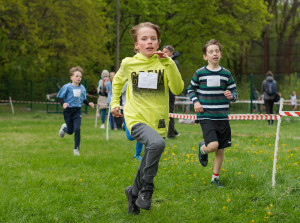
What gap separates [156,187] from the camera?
554cm

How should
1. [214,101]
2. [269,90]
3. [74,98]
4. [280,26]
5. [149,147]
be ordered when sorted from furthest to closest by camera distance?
1. [280,26]
2. [269,90]
3. [74,98]
4. [214,101]
5. [149,147]

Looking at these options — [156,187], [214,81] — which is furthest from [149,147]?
[214,81]

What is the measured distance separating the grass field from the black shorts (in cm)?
60

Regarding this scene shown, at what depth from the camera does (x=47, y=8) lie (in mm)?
23828

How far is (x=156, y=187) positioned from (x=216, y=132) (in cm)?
108

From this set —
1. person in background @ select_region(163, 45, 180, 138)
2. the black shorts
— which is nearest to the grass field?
the black shorts

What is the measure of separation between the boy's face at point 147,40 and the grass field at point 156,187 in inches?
67.2

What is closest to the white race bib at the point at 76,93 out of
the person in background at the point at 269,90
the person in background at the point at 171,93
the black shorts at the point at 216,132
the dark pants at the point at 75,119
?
the dark pants at the point at 75,119

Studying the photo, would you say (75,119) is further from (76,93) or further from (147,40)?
(147,40)

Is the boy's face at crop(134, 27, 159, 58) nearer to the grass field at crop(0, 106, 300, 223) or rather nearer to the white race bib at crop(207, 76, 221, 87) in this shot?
the white race bib at crop(207, 76, 221, 87)

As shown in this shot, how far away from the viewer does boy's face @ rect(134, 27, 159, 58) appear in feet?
13.9

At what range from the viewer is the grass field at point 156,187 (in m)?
4.39

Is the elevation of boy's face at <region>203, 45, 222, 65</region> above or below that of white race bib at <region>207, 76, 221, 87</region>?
above

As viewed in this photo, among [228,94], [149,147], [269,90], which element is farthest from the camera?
[269,90]
